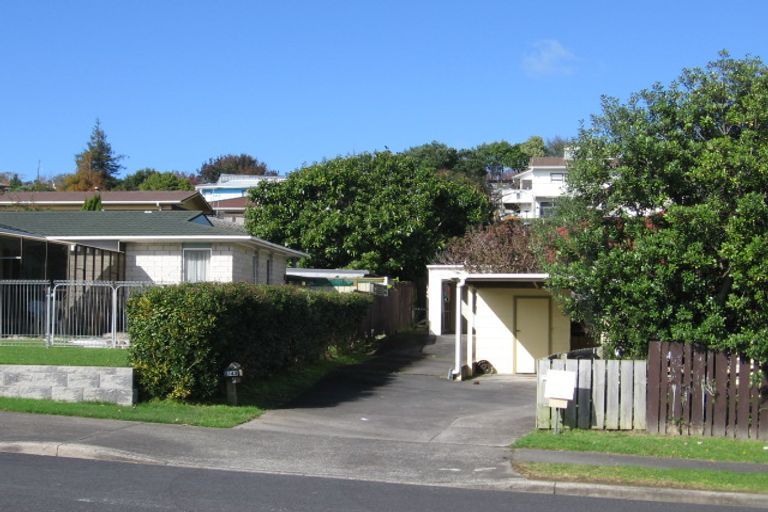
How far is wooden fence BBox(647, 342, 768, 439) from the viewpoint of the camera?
13.7 meters

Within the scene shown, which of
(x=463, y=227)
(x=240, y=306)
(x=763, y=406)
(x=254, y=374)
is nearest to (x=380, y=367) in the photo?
(x=254, y=374)

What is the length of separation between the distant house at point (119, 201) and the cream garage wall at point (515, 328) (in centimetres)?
2755

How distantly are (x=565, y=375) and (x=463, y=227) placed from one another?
3013cm

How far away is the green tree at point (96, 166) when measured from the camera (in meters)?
80.4

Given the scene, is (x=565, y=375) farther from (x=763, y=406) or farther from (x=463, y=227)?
(x=463, y=227)

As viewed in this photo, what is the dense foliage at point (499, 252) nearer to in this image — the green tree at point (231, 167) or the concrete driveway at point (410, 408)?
the concrete driveway at point (410, 408)

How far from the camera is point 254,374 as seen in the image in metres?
17.4

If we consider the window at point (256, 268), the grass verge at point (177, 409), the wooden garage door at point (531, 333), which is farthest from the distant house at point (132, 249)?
the grass verge at point (177, 409)

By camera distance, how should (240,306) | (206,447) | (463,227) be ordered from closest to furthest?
(206,447), (240,306), (463,227)

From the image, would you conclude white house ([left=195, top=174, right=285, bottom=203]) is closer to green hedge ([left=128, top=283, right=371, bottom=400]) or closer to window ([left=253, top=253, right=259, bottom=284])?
window ([left=253, top=253, right=259, bottom=284])

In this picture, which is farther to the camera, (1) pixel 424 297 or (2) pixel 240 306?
(1) pixel 424 297

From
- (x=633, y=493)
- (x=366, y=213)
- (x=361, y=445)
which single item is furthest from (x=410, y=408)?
(x=366, y=213)

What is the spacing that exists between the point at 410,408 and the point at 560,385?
407cm

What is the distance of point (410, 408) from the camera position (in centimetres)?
1708
